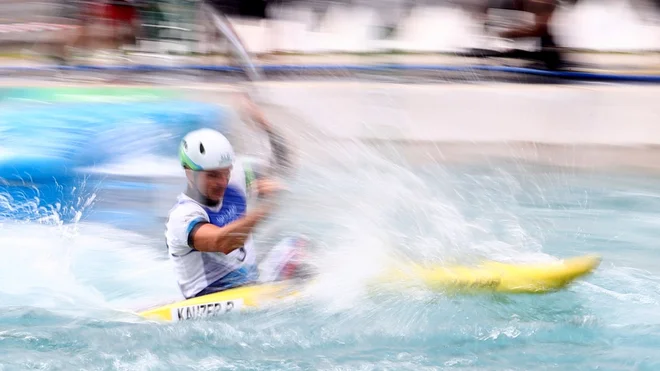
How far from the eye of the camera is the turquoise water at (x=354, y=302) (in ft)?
12.1

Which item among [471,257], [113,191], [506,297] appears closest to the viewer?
[506,297]

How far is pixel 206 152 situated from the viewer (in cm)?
376

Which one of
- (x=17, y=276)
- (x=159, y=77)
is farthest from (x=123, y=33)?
(x=17, y=276)

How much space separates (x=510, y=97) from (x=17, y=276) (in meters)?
3.75

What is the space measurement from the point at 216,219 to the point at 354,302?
755 mm

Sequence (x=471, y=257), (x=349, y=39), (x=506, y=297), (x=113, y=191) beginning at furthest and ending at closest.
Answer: (x=349, y=39) < (x=113, y=191) < (x=471, y=257) < (x=506, y=297)

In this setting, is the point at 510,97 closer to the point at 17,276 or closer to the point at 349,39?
the point at 349,39

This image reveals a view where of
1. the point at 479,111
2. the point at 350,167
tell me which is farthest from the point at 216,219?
the point at 479,111

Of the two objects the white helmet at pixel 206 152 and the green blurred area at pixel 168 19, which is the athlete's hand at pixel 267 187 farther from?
the green blurred area at pixel 168 19

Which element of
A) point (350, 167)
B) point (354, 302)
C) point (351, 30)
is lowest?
point (354, 302)

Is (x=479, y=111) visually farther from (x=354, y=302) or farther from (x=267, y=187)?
(x=267, y=187)

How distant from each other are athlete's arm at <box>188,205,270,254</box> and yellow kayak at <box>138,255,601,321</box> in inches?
10.3

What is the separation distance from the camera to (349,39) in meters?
7.27

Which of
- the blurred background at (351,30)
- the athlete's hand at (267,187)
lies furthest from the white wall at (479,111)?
the athlete's hand at (267,187)
